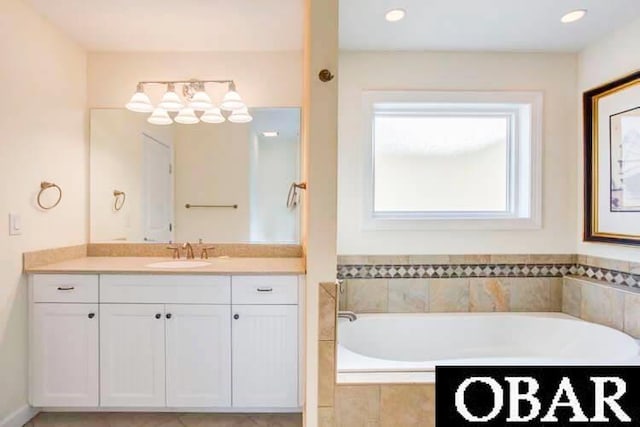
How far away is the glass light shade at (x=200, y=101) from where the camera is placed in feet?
8.45

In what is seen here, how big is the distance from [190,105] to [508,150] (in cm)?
237

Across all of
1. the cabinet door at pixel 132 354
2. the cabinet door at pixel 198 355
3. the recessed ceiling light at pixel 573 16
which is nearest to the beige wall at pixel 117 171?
the cabinet door at pixel 132 354

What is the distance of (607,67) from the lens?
2.47 metres

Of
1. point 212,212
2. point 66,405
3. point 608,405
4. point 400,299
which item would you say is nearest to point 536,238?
point 400,299

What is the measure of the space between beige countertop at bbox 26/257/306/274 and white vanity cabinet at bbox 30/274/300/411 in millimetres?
43

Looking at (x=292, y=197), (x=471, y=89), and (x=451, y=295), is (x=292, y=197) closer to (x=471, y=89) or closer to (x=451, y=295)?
(x=451, y=295)

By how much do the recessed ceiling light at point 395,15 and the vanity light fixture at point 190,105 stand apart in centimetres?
110

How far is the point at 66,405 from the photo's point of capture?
2104mm

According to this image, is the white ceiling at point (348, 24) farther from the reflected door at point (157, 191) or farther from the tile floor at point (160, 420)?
the tile floor at point (160, 420)

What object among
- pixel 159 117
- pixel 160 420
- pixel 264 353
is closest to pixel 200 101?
pixel 159 117

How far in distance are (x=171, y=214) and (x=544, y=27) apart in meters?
2.79

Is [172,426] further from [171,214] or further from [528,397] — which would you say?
[528,397]

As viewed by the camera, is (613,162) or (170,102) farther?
(170,102)

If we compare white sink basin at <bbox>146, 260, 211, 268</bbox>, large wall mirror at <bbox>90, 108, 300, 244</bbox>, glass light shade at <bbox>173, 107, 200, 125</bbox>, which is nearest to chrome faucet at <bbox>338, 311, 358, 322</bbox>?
large wall mirror at <bbox>90, 108, 300, 244</bbox>
